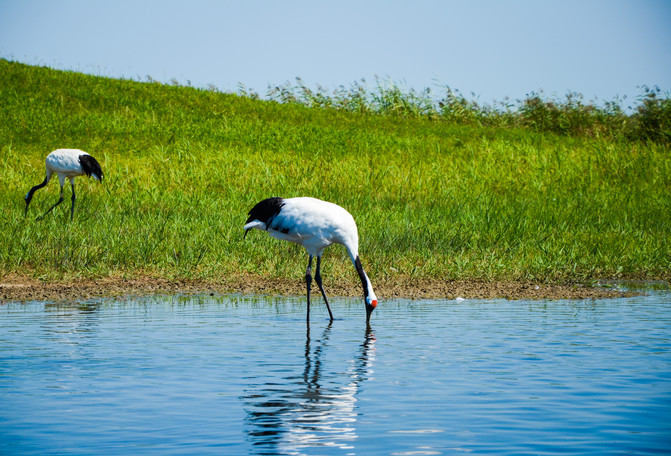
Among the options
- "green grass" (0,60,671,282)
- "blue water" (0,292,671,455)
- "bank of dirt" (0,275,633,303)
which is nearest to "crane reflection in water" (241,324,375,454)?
"blue water" (0,292,671,455)

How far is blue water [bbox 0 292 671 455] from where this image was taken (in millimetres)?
4316

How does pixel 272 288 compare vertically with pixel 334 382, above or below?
above

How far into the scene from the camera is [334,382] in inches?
219

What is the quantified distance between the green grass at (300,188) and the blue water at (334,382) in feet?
7.93

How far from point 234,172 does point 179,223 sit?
532 cm

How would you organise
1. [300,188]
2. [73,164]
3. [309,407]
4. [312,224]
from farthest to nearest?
[300,188] < [73,164] < [312,224] < [309,407]

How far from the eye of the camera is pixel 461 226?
12484mm

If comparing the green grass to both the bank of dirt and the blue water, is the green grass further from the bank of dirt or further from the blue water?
the blue water

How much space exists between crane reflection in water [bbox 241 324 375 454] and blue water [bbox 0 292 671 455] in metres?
0.02

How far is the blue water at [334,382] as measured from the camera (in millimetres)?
4316

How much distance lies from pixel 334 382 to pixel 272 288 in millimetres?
4689

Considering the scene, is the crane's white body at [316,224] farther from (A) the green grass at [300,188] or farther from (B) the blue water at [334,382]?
(A) the green grass at [300,188]

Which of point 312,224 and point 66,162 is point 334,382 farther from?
point 66,162

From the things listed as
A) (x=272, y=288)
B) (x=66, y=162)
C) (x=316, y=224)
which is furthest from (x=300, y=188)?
(x=316, y=224)
